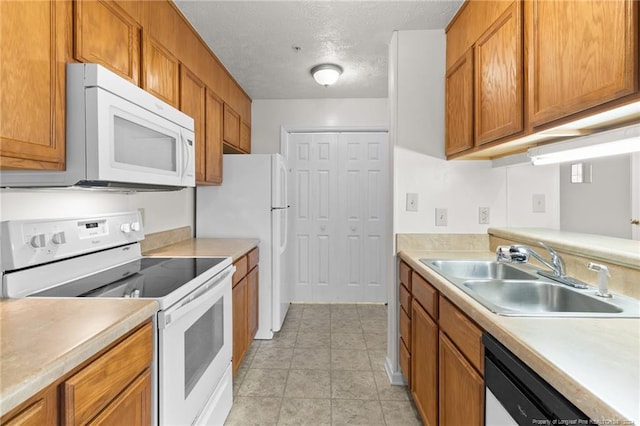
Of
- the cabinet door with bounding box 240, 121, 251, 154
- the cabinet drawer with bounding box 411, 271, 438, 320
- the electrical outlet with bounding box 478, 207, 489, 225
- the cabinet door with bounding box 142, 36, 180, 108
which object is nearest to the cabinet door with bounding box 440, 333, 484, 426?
the cabinet drawer with bounding box 411, 271, 438, 320

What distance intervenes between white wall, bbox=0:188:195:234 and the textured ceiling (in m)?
1.17

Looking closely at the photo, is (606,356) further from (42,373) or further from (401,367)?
(401,367)

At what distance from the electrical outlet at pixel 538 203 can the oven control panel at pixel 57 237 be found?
242 centimetres

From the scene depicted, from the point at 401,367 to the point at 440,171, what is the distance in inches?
51.4

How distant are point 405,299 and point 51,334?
68.9 inches

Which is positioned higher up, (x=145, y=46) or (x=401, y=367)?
(x=145, y=46)

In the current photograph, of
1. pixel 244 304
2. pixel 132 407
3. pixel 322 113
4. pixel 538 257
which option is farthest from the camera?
pixel 322 113

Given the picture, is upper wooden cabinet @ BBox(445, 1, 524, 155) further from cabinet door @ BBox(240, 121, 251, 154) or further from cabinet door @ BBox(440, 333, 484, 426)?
cabinet door @ BBox(240, 121, 251, 154)

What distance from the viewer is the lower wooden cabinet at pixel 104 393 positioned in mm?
741

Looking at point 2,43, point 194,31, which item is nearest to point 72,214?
point 2,43

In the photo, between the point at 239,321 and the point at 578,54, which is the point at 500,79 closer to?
the point at 578,54

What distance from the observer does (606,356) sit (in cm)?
77

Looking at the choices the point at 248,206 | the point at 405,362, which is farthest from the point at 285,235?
the point at 405,362

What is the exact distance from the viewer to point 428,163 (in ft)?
7.66
